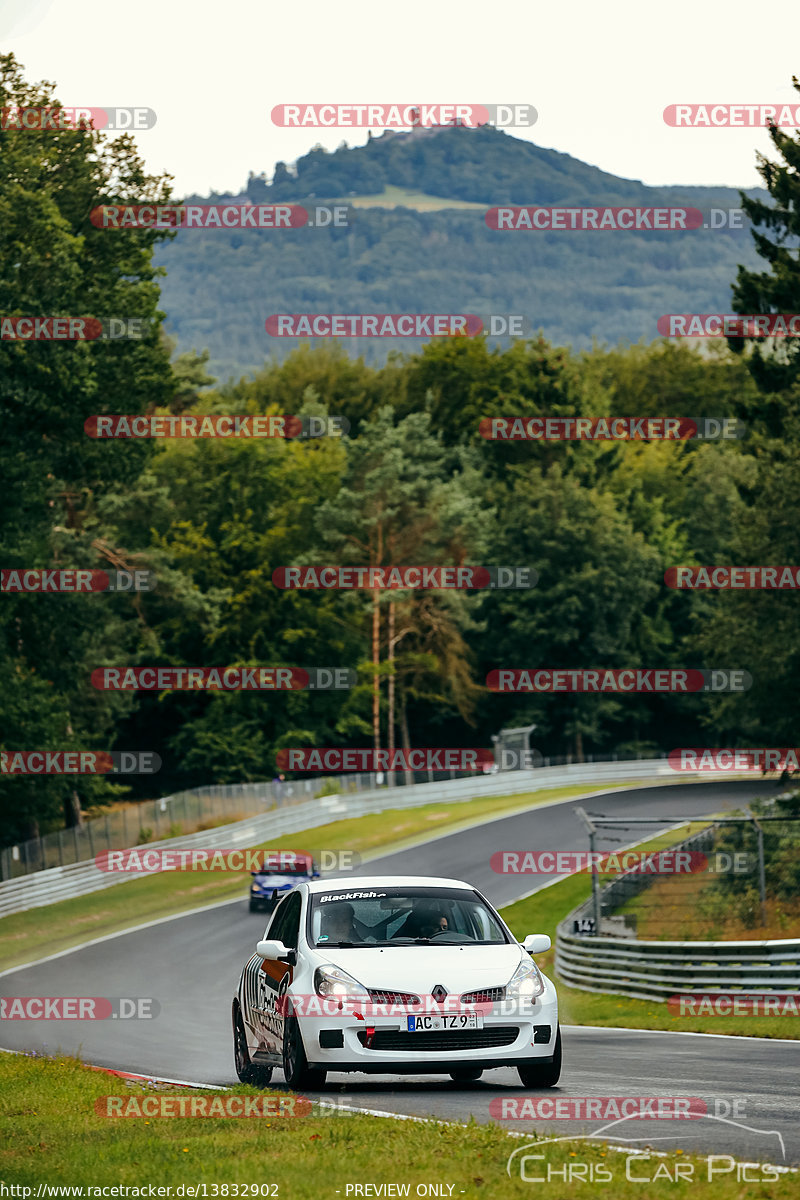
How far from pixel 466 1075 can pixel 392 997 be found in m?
1.40

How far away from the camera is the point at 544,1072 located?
10922 millimetres

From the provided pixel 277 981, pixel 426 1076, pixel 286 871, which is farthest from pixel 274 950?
pixel 286 871

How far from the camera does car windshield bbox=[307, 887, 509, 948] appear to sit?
37.7 feet

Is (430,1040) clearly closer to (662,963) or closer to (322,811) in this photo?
(662,963)

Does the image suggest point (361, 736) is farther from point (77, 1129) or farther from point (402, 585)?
point (77, 1129)

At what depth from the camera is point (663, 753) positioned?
91688mm

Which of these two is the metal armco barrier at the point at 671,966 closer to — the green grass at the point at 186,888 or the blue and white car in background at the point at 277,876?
the blue and white car in background at the point at 277,876

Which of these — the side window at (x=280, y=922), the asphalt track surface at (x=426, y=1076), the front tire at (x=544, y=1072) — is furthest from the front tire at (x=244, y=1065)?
the front tire at (x=544, y=1072)

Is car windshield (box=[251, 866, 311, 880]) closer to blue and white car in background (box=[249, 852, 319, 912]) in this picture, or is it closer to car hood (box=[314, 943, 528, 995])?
blue and white car in background (box=[249, 852, 319, 912])

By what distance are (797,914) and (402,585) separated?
2226 inches

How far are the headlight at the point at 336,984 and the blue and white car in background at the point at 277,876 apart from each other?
3041cm

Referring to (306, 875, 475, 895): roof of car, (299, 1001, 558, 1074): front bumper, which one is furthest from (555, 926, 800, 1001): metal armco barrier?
(299, 1001, 558, 1074): front bumper

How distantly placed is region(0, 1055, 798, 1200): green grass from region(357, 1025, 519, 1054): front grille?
2.81 feet

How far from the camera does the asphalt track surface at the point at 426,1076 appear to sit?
9.05 metres
